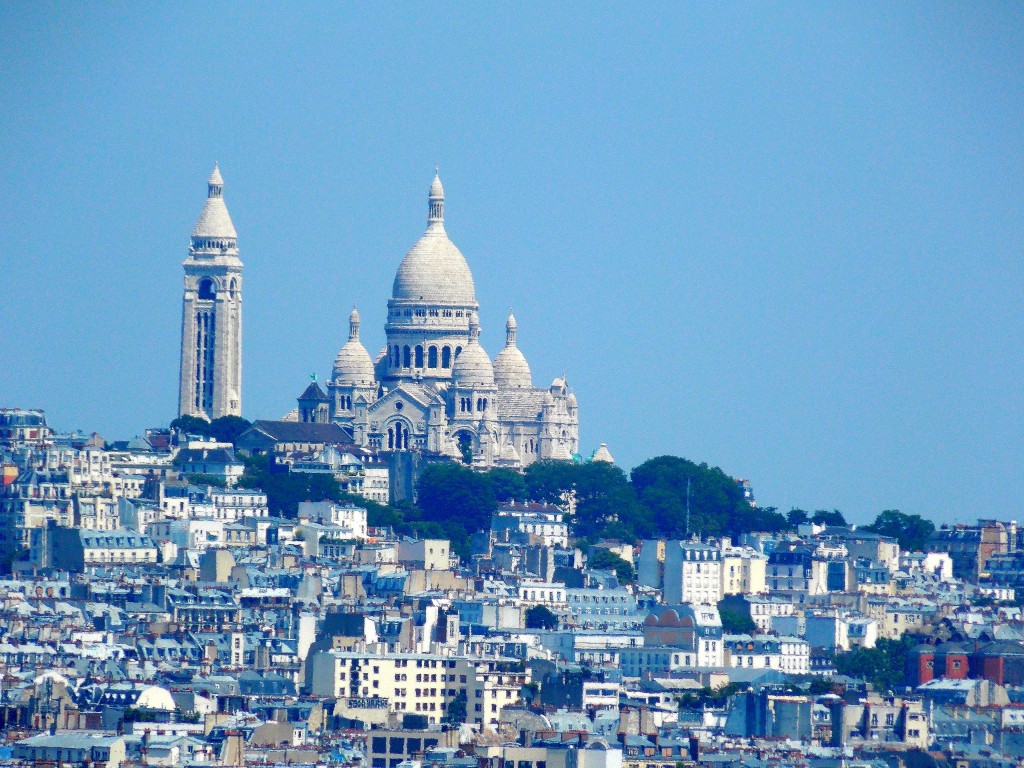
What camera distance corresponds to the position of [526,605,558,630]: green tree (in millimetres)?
134875

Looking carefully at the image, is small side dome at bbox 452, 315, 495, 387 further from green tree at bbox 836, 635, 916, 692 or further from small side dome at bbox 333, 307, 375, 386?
green tree at bbox 836, 635, 916, 692

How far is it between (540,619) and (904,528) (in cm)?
4724

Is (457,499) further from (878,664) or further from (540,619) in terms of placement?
(878,664)

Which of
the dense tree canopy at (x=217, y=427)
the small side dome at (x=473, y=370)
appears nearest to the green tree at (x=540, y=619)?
the dense tree canopy at (x=217, y=427)

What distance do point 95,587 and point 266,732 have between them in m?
35.0

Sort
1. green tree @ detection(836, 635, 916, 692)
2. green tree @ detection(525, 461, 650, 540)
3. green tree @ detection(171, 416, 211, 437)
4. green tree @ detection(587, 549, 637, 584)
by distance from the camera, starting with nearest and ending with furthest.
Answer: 1. green tree @ detection(836, 635, 916, 692)
2. green tree @ detection(587, 549, 637, 584)
3. green tree @ detection(525, 461, 650, 540)
4. green tree @ detection(171, 416, 211, 437)

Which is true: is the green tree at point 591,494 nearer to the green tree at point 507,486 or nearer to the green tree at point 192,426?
the green tree at point 507,486

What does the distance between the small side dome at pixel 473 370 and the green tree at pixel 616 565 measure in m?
35.0

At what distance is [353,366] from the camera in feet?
648

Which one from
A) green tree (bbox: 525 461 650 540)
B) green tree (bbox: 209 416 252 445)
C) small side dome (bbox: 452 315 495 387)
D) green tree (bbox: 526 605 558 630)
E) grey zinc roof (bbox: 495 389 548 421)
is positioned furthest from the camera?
grey zinc roof (bbox: 495 389 548 421)

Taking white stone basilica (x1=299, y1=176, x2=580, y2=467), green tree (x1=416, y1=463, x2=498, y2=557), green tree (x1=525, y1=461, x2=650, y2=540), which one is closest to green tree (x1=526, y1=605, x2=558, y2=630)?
green tree (x1=416, y1=463, x2=498, y2=557)

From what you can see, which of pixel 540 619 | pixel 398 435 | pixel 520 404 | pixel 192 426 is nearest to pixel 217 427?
pixel 192 426

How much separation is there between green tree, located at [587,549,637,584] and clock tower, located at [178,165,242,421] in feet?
126

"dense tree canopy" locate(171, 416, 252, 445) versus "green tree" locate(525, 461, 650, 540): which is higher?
"dense tree canopy" locate(171, 416, 252, 445)
